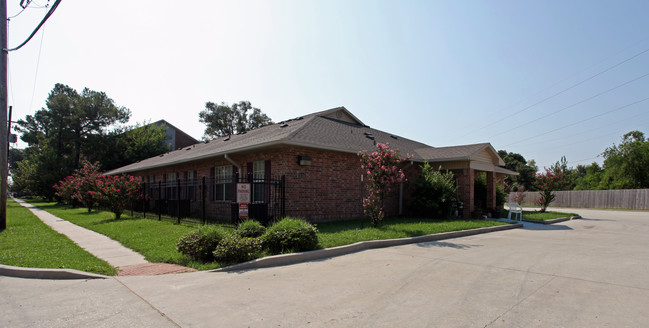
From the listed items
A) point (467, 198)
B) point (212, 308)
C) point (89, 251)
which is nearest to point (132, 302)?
point (212, 308)

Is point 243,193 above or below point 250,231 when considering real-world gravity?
above

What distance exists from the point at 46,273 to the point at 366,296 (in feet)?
17.1

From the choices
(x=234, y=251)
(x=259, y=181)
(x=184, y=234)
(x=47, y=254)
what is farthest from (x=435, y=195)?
(x=47, y=254)

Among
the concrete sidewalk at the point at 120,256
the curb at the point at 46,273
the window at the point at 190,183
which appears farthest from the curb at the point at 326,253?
the window at the point at 190,183

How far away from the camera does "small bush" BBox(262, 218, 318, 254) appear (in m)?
7.16

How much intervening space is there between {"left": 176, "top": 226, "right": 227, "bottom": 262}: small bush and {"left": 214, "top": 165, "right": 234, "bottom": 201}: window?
7.50 m

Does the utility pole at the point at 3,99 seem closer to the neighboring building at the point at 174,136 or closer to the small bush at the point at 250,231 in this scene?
the small bush at the point at 250,231

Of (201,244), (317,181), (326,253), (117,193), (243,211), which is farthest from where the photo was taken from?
(117,193)

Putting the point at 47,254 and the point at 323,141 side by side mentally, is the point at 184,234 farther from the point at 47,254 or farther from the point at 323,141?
the point at 323,141

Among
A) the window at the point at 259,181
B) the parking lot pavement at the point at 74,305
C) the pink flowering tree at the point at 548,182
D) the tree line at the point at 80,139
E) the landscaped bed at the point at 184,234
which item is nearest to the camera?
the parking lot pavement at the point at 74,305

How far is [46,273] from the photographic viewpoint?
223 inches

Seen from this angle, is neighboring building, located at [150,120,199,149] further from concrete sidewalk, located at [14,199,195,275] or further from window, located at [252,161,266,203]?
concrete sidewalk, located at [14,199,195,275]

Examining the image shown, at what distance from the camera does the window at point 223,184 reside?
14594 millimetres

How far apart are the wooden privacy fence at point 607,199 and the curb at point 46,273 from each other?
124ft
